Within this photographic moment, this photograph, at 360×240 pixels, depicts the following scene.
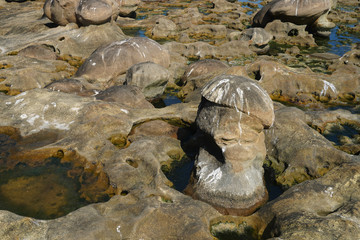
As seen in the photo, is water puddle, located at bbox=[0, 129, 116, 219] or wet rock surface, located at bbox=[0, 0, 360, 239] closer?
wet rock surface, located at bbox=[0, 0, 360, 239]

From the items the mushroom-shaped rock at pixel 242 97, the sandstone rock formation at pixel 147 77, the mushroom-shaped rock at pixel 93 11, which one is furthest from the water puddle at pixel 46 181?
the mushroom-shaped rock at pixel 93 11

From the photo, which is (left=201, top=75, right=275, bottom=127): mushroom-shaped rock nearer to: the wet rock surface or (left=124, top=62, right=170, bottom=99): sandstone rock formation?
the wet rock surface

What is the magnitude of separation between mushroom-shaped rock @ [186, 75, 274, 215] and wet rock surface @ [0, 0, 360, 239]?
0.04 meters

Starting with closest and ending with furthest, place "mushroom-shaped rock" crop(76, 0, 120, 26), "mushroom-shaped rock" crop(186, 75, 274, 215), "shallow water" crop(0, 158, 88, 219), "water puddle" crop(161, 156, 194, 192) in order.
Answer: "shallow water" crop(0, 158, 88, 219)
"mushroom-shaped rock" crop(186, 75, 274, 215)
"water puddle" crop(161, 156, 194, 192)
"mushroom-shaped rock" crop(76, 0, 120, 26)

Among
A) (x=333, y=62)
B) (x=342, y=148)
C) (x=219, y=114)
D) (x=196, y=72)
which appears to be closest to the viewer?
(x=219, y=114)

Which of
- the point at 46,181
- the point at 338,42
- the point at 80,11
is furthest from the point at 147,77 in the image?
the point at 338,42

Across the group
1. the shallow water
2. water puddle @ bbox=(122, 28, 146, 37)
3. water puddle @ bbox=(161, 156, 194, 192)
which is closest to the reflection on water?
water puddle @ bbox=(122, 28, 146, 37)

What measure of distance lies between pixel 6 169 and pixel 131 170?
2645mm

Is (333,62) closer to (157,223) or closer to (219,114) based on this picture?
(219,114)

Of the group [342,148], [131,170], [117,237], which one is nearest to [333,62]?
[342,148]

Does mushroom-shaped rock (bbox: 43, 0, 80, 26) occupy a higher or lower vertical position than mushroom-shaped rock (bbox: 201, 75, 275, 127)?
lower

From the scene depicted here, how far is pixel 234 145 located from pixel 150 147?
199cm

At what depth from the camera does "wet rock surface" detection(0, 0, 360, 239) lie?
4.99 m

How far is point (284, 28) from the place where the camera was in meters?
20.0
